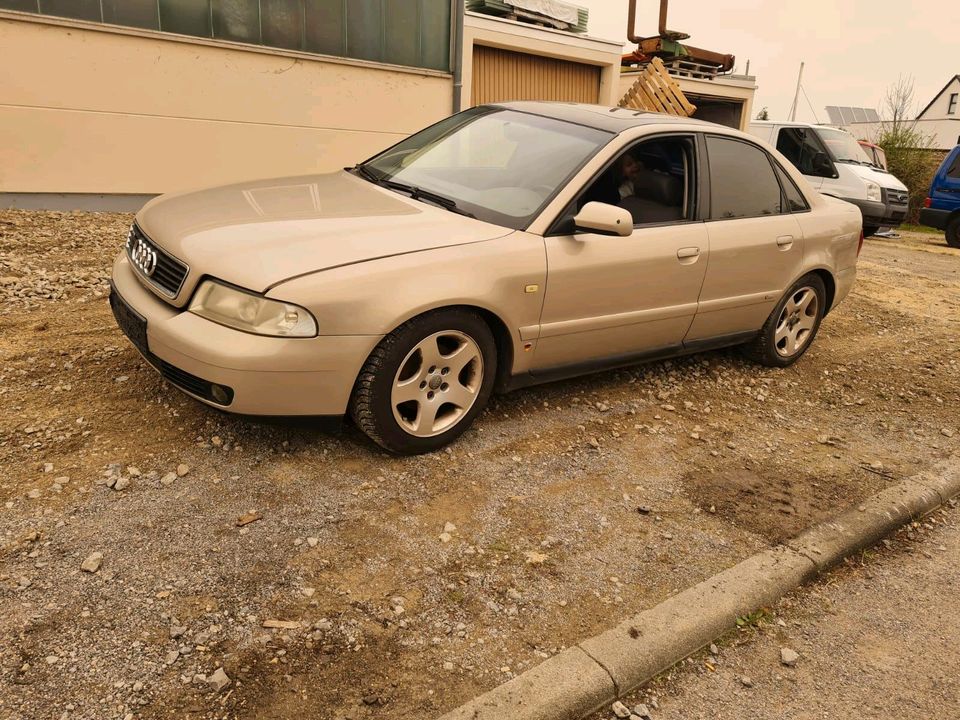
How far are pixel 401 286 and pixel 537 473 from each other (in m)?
1.13

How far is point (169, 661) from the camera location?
2.32 metres

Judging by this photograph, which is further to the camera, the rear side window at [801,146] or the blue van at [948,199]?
the blue van at [948,199]

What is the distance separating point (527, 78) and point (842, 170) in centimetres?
584

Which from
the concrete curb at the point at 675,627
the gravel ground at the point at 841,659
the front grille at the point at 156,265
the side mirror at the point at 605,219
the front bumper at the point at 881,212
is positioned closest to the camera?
the concrete curb at the point at 675,627

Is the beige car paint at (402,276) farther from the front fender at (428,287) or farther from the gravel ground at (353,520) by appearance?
the gravel ground at (353,520)

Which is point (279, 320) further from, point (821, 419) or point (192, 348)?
point (821, 419)

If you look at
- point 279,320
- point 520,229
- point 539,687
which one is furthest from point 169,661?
point 520,229

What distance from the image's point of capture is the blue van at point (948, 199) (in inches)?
567

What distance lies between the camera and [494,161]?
168 inches

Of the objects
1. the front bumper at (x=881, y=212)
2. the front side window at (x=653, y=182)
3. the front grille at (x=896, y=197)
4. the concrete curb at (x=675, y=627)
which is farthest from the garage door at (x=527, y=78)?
the concrete curb at (x=675, y=627)

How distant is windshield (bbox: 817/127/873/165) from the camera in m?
13.9

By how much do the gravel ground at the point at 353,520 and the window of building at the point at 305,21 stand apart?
495 centimetres

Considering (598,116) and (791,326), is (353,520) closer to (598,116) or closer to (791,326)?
(598,116)

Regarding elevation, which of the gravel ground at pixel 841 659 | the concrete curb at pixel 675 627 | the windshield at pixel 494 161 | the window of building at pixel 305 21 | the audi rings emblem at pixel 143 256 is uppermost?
the window of building at pixel 305 21
